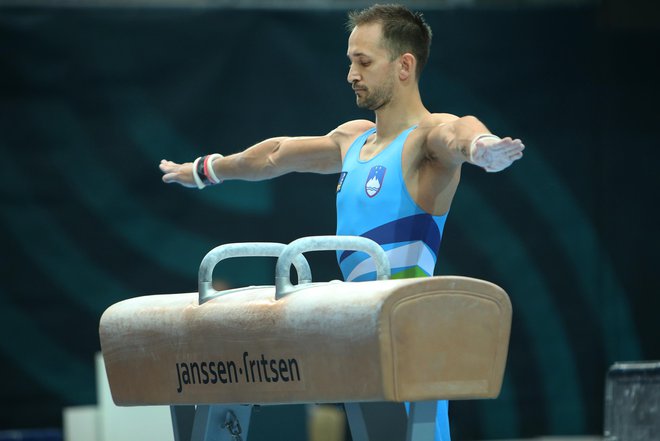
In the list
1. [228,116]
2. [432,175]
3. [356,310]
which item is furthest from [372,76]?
[228,116]

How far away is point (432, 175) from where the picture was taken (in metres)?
4.45

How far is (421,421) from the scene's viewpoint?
11.6 ft

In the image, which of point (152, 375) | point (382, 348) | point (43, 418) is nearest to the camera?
point (382, 348)

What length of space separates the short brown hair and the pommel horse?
3.66 ft

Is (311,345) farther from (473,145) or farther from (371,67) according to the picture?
(371,67)

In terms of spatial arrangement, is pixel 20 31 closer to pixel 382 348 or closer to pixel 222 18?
pixel 222 18

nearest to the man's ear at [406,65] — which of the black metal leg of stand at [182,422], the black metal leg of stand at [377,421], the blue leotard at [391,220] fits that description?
the blue leotard at [391,220]

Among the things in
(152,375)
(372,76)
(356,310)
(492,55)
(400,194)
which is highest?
(492,55)

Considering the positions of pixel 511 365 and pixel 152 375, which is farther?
pixel 511 365

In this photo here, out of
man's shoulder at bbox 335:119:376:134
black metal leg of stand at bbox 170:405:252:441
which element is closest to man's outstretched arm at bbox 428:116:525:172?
man's shoulder at bbox 335:119:376:134

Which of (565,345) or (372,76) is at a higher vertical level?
(372,76)

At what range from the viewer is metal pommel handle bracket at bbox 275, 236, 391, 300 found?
361 cm

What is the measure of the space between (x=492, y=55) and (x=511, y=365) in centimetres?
241

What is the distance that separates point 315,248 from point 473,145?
668 millimetres
